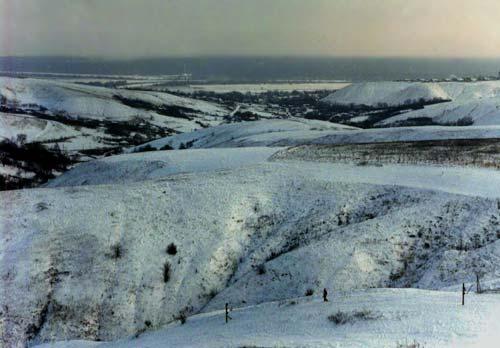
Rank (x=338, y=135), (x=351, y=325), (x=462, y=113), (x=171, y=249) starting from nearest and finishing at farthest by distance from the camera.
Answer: (x=351, y=325)
(x=171, y=249)
(x=338, y=135)
(x=462, y=113)

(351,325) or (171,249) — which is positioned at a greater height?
(351,325)

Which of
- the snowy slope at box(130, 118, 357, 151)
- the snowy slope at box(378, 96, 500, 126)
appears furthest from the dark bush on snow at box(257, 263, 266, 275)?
the snowy slope at box(378, 96, 500, 126)

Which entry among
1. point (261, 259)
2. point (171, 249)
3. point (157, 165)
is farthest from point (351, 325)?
point (157, 165)

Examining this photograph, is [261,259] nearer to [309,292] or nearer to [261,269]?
[261,269]

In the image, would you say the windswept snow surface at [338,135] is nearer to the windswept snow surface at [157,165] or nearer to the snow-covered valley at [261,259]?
the windswept snow surface at [157,165]

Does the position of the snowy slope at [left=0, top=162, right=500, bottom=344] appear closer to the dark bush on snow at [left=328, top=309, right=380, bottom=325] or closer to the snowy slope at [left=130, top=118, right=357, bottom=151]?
the dark bush on snow at [left=328, top=309, right=380, bottom=325]
